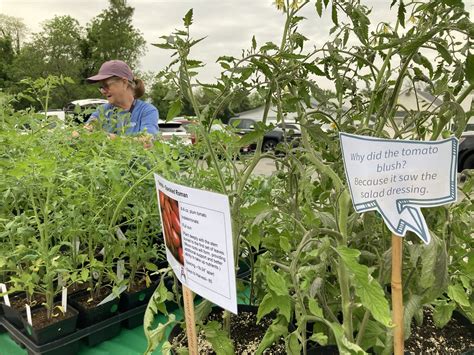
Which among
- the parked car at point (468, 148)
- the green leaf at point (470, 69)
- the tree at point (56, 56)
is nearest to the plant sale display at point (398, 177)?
the green leaf at point (470, 69)

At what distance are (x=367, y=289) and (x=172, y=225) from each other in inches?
16.0

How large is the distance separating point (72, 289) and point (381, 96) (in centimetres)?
116

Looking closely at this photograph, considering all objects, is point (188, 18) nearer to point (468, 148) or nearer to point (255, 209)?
point (255, 209)

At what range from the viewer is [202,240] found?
2.51 ft

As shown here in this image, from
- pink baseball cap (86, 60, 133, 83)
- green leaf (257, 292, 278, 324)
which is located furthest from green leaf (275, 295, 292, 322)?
pink baseball cap (86, 60, 133, 83)

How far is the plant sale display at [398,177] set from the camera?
2.11 ft

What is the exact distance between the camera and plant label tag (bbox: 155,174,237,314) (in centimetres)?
70

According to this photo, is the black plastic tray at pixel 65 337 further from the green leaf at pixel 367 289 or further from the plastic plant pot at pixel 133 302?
the green leaf at pixel 367 289

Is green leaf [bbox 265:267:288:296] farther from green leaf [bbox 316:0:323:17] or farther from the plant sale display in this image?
green leaf [bbox 316:0:323:17]

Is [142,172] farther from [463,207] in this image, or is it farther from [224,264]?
[463,207]

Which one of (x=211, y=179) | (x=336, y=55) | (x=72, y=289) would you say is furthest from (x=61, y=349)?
(x=336, y=55)

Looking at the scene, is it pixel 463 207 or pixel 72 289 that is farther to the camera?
pixel 72 289

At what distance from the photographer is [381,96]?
0.85 meters

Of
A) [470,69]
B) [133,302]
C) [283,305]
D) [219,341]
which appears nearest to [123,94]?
[133,302]
